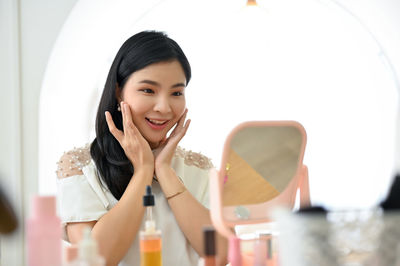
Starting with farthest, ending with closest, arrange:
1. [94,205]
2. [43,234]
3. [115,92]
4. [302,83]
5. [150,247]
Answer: [302,83], [115,92], [94,205], [150,247], [43,234]

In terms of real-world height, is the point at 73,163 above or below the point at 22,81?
below

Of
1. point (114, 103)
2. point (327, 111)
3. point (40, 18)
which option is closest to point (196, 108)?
point (327, 111)

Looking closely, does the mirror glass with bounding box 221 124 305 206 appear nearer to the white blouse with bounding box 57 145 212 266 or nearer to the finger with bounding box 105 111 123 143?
the white blouse with bounding box 57 145 212 266

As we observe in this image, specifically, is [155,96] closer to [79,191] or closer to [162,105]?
[162,105]

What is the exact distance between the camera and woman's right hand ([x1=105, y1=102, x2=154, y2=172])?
1.69 meters

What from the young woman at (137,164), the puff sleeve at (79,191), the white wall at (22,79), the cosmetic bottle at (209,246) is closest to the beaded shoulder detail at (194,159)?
the young woman at (137,164)

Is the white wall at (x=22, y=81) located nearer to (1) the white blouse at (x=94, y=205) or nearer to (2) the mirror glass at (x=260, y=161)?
(1) the white blouse at (x=94, y=205)

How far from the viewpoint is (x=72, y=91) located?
298 cm

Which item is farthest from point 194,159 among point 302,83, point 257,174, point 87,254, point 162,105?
point 302,83

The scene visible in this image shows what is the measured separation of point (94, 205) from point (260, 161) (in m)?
0.65

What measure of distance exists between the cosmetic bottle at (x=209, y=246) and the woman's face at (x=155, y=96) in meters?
0.71

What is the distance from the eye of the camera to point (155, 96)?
1.70 m

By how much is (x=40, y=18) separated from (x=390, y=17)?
1.92m

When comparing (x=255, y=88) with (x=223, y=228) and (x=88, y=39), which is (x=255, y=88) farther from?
(x=223, y=228)
